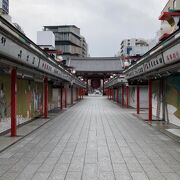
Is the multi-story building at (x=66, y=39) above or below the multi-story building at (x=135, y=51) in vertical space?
above

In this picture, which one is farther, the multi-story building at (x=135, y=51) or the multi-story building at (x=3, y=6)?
the multi-story building at (x=135, y=51)

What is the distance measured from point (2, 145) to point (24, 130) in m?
3.66

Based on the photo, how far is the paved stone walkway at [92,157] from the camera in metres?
6.61

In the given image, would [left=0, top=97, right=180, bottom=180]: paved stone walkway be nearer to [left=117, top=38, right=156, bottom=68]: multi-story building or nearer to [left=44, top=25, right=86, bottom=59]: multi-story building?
[left=117, top=38, right=156, bottom=68]: multi-story building

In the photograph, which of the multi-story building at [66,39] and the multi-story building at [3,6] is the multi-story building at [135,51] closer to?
the multi-story building at [3,6]

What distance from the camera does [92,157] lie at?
8.24m

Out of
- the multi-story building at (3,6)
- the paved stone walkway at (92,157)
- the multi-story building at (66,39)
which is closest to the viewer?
the paved stone walkway at (92,157)

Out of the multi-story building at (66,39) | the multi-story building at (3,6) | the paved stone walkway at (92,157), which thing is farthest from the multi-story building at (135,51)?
the multi-story building at (66,39)

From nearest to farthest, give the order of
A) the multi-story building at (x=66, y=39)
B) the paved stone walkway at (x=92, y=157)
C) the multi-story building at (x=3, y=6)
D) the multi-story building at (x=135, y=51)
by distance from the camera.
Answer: the paved stone walkway at (x=92, y=157)
the multi-story building at (x=3, y=6)
the multi-story building at (x=135, y=51)
the multi-story building at (x=66, y=39)

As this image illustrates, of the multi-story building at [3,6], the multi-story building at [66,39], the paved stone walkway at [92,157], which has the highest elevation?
the multi-story building at [66,39]

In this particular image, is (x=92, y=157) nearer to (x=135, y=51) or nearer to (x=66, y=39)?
(x=135, y=51)

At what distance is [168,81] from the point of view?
1593cm

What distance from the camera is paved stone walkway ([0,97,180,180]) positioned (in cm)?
661

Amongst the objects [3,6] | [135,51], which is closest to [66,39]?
[135,51]
